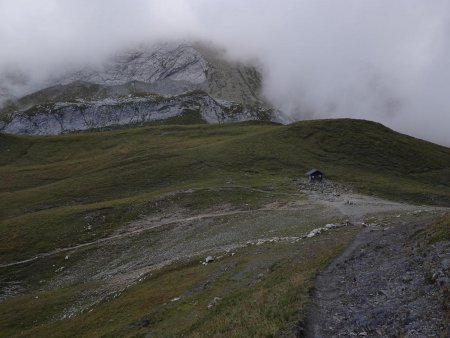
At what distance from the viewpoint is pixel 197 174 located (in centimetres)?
11812

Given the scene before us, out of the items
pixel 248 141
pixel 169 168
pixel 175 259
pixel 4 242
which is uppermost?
pixel 248 141

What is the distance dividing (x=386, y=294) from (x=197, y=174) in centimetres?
9755

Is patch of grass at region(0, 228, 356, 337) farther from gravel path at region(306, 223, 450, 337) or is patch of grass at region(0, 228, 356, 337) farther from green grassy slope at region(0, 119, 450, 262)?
green grassy slope at region(0, 119, 450, 262)

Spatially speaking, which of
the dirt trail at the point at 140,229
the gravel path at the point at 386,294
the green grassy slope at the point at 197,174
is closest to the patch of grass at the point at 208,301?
the gravel path at the point at 386,294

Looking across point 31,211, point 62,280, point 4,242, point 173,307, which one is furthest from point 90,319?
point 31,211

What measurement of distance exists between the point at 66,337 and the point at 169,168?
8736cm

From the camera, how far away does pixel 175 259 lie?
56.2 m

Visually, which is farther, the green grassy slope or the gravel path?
the green grassy slope

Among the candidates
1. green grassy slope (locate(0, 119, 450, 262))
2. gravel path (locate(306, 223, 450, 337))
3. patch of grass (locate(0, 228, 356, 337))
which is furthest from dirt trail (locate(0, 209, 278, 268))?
gravel path (locate(306, 223, 450, 337))

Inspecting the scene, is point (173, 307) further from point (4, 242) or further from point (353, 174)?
point (353, 174)

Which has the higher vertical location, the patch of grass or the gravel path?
the gravel path

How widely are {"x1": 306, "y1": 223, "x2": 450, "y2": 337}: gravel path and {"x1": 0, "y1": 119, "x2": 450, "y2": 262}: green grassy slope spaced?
61.5m

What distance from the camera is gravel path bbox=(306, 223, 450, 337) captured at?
60.0ft

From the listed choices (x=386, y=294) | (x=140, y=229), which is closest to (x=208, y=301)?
(x=386, y=294)
